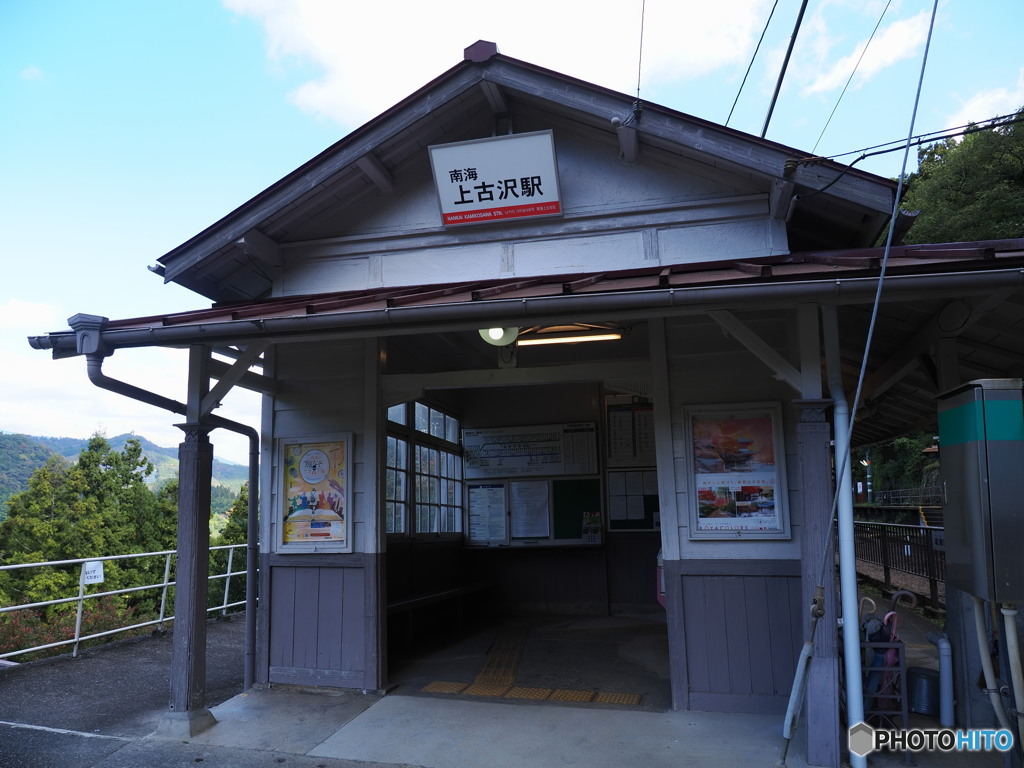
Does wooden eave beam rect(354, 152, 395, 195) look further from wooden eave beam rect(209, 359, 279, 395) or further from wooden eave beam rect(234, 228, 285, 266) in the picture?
wooden eave beam rect(209, 359, 279, 395)

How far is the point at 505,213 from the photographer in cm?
605

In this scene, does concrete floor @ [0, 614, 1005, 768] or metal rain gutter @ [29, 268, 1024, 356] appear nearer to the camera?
metal rain gutter @ [29, 268, 1024, 356]

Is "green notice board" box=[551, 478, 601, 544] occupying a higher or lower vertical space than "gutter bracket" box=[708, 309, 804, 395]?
lower

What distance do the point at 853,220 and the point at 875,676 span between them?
325 cm

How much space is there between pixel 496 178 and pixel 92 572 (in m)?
6.07

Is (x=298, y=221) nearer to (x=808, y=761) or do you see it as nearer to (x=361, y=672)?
(x=361, y=672)

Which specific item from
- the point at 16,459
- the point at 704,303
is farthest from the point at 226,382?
the point at 16,459

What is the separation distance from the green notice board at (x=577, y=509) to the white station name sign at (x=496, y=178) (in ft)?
15.9

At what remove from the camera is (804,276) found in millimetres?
4125

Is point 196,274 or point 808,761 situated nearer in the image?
point 808,761

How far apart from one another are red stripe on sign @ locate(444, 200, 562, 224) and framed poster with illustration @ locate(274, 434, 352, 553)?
2118mm

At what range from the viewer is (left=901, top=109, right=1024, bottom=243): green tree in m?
16.0

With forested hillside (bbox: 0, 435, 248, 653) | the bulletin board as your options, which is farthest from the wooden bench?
forested hillside (bbox: 0, 435, 248, 653)

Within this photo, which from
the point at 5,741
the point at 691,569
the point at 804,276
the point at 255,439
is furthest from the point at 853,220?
the point at 5,741
